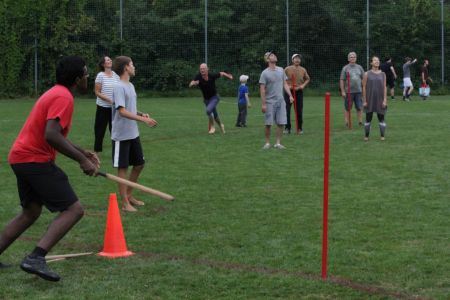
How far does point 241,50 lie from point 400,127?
1963 cm

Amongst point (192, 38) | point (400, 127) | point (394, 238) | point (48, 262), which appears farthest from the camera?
point (192, 38)

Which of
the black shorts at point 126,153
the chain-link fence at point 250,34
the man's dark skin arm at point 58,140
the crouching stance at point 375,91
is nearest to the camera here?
the man's dark skin arm at point 58,140

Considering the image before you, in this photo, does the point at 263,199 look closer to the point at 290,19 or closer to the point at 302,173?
the point at 302,173

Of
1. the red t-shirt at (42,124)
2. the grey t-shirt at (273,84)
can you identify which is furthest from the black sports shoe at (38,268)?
the grey t-shirt at (273,84)

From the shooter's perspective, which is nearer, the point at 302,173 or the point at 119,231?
the point at 119,231

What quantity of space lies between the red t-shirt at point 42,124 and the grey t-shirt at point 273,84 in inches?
343

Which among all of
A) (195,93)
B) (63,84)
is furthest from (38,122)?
(195,93)

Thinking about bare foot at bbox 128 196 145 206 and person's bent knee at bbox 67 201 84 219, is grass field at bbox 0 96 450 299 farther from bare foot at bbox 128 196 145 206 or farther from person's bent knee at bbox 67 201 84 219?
person's bent knee at bbox 67 201 84 219

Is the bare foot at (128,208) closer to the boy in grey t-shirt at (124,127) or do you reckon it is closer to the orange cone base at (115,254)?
the boy in grey t-shirt at (124,127)

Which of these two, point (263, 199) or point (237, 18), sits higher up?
point (237, 18)

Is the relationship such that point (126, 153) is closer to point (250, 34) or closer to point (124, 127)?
point (124, 127)

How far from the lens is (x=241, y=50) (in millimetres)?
37531

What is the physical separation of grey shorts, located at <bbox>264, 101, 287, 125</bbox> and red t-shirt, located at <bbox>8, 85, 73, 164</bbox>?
8.70 meters

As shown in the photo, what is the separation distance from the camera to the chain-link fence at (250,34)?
36906 mm
